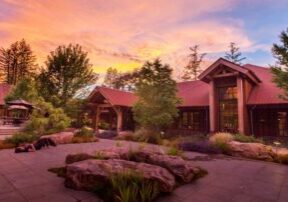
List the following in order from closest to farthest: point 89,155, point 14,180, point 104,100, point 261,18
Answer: point 14,180
point 89,155
point 261,18
point 104,100

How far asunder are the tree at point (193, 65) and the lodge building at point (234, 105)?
1799 centimetres

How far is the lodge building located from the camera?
15583mm

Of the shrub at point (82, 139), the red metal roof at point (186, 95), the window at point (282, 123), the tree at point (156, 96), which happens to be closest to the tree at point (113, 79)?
the red metal roof at point (186, 95)

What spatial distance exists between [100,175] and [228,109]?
46.7ft

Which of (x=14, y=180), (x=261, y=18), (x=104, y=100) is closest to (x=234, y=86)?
(x=261, y=18)

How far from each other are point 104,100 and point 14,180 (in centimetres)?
1754

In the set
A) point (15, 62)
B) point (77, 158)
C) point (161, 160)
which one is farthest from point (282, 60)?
point (15, 62)

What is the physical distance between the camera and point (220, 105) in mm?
17359

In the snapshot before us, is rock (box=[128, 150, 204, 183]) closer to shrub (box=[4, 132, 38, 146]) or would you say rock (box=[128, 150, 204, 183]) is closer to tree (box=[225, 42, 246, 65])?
shrub (box=[4, 132, 38, 146])

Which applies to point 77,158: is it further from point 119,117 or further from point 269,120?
point 119,117

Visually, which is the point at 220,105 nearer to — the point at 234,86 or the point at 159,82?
the point at 234,86

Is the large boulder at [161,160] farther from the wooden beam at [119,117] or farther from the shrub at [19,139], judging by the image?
the wooden beam at [119,117]

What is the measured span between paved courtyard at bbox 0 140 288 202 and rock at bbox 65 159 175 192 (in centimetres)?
18

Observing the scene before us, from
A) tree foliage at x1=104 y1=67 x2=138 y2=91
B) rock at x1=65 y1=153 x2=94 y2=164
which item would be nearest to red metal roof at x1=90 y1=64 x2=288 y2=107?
rock at x1=65 y1=153 x2=94 y2=164
